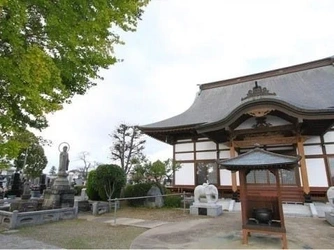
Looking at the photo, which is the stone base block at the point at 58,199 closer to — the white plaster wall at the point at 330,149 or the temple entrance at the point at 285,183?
the temple entrance at the point at 285,183

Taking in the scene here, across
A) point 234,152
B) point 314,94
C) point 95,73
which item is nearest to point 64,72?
point 95,73

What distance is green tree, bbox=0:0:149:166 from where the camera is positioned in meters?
3.81

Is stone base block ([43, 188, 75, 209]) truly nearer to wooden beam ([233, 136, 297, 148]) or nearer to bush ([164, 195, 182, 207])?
bush ([164, 195, 182, 207])

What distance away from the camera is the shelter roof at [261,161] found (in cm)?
546

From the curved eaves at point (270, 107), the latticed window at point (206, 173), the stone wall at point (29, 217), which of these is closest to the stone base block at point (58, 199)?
the stone wall at point (29, 217)

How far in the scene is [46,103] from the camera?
443 centimetres

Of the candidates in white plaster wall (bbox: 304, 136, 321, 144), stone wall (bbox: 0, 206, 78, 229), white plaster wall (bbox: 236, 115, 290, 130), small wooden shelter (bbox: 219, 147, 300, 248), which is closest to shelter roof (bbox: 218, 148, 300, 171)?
small wooden shelter (bbox: 219, 147, 300, 248)

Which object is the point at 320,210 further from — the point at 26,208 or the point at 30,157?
the point at 30,157

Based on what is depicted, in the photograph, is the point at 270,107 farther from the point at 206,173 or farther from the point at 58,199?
the point at 58,199

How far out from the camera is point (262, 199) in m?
6.05

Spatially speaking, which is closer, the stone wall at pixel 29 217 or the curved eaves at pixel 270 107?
the stone wall at pixel 29 217

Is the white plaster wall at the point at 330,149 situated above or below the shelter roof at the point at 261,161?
above

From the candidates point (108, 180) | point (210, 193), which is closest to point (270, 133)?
point (210, 193)

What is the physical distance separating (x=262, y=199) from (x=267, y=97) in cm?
583
